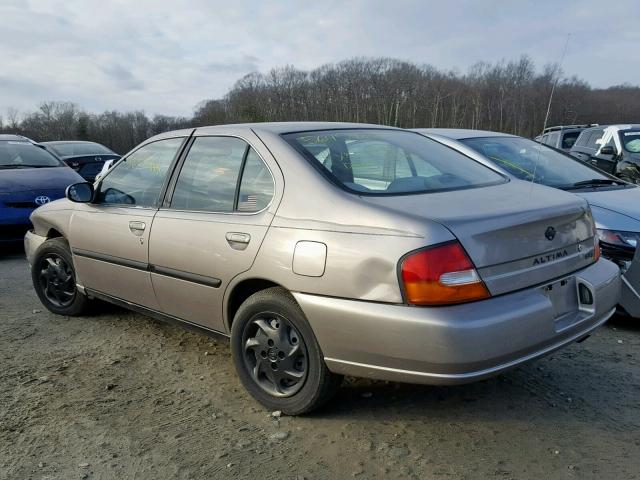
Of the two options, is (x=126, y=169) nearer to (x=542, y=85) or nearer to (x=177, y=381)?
(x=177, y=381)

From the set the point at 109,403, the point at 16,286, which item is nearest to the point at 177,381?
the point at 109,403

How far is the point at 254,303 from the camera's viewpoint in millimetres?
2979

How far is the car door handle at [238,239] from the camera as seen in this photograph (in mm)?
2988

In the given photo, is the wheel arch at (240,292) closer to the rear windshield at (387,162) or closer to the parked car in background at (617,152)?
the rear windshield at (387,162)

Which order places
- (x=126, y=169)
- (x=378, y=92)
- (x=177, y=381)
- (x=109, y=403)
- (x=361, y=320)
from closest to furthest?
(x=361, y=320)
(x=109, y=403)
(x=177, y=381)
(x=126, y=169)
(x=378, y=92)

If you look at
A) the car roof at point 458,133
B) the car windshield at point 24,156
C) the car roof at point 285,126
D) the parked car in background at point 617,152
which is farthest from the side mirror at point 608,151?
the car windshield at point 24,156

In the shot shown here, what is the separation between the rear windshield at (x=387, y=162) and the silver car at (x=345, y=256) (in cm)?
1

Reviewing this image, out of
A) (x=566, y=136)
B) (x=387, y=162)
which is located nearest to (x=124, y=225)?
(x=387, y=162)

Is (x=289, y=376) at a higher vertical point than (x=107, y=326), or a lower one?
higher

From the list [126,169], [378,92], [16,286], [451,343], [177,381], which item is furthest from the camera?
[378,92]

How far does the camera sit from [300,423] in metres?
2.94

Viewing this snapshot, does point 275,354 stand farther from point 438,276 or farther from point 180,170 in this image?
point 180,170

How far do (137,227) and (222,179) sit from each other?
0.76 meters

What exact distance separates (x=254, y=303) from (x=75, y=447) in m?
1.10
